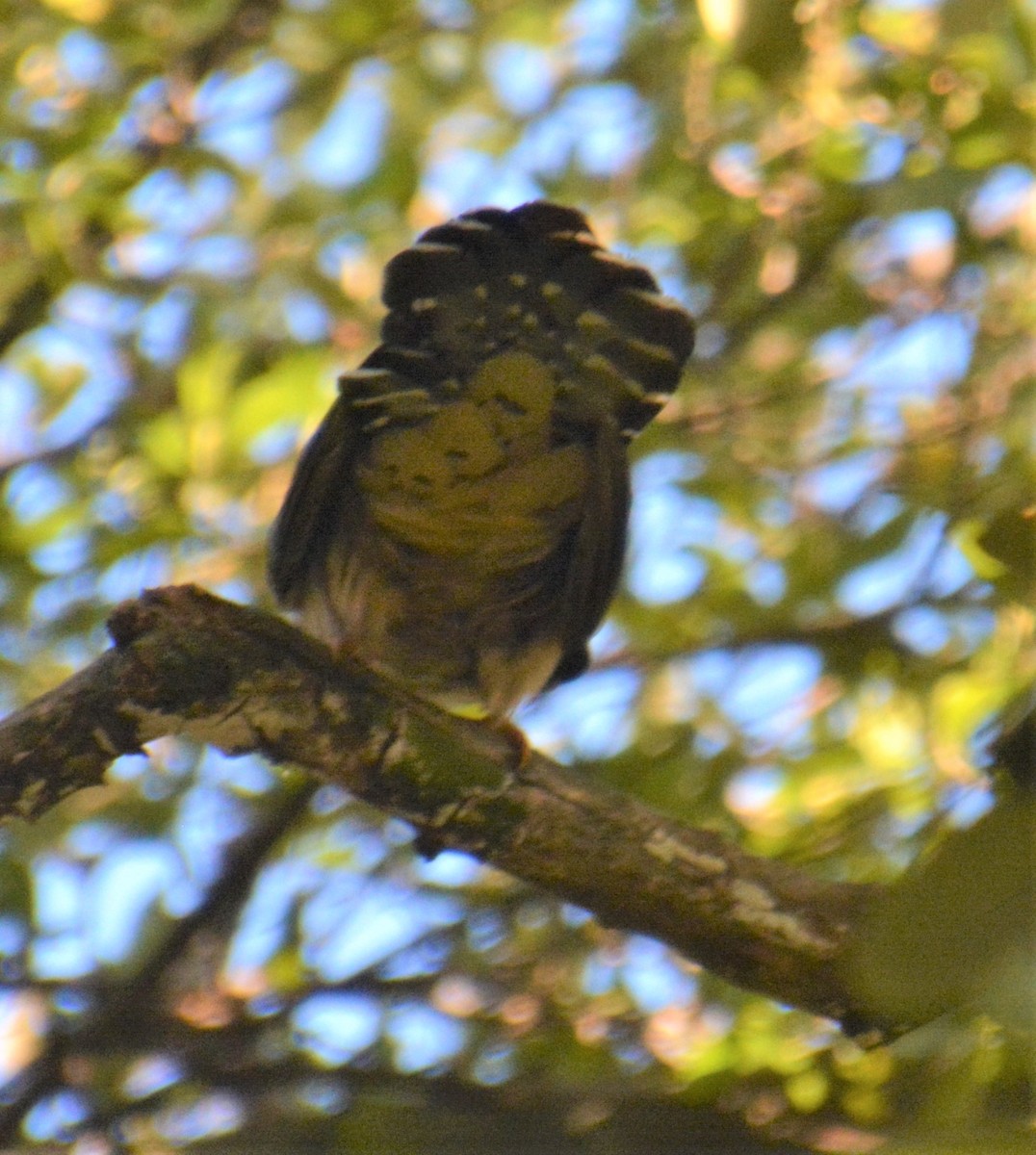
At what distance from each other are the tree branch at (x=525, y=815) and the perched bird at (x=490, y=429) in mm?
539

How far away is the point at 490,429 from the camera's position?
3.35 meters

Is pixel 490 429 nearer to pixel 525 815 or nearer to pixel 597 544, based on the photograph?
pixel 597 544

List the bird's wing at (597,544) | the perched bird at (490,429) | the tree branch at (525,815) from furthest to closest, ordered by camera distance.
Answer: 1. the bird's wing at (597,544)
2. the perched bird at (490,429)
3. the tree branch at (525,815)

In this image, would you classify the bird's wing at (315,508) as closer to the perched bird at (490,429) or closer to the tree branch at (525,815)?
the perched bird at (490,429)

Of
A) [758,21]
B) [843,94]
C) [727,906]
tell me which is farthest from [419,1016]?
[843,94]

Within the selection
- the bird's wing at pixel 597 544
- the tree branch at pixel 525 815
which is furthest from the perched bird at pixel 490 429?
the tree branch at pixel 525 815

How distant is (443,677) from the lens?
4250 mm

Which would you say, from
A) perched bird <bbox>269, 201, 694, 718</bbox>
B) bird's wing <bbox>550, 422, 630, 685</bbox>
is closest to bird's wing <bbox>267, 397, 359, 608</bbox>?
perched bird <bbox>269, 201, 694, 718</bbox>

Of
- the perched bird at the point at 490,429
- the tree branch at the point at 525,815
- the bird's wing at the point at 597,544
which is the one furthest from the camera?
the bird's wing at the point at 597,544

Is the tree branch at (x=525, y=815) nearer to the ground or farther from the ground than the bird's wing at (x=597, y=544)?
nearer to the ground

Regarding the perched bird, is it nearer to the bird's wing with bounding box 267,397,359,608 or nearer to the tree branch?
the bird's wing with bounding box 267,397,359,608

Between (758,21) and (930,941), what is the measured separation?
54.1 inches

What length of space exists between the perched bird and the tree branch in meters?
0.54

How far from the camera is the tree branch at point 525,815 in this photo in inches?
120
